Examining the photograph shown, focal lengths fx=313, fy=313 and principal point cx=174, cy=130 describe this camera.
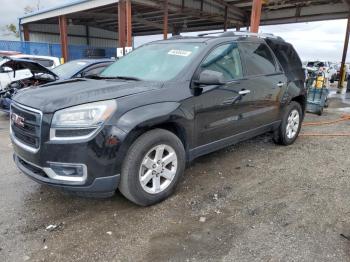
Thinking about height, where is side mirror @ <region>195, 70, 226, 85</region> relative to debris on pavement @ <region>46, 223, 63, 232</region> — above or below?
above

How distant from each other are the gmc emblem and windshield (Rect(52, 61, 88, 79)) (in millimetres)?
4250

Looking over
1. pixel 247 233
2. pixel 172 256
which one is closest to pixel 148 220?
pixel 172 256

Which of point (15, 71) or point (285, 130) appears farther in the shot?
point (15, 71)

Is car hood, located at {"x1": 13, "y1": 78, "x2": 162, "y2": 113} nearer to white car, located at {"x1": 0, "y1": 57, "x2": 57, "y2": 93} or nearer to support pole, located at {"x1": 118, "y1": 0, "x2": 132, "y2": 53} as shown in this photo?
white car, located at {"x1": 0, "y1": 57, "x2": 57, "y2": 93}

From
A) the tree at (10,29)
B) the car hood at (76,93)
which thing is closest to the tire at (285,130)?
the car hood at (76,93)

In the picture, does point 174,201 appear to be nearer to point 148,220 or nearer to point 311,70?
point 148,220

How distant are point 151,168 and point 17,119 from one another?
1438 mm

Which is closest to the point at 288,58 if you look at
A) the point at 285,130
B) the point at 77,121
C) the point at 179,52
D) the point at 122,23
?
the point at 285,130

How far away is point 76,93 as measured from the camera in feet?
9.75

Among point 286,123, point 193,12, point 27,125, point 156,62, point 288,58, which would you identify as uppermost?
point 193,12

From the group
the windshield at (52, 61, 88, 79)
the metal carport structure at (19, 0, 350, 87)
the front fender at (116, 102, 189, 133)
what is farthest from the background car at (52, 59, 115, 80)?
the metal carport structure at (19, 0, 350, 87)

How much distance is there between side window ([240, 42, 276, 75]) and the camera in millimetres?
4414

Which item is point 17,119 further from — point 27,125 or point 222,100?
point 222,100

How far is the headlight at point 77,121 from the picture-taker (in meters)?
2.75
